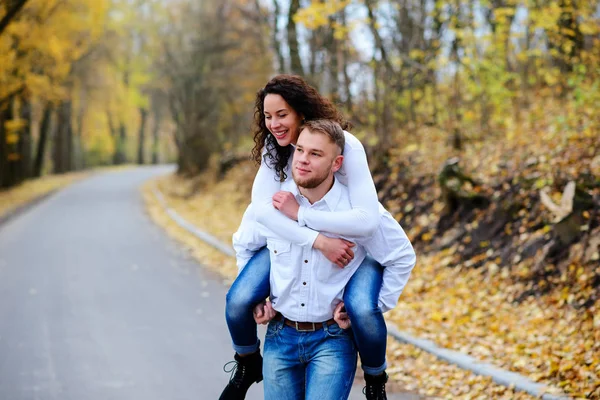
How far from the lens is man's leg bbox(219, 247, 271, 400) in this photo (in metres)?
3.22

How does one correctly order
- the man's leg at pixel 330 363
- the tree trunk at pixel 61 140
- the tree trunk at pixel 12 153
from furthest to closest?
the tree trunk at pixel 61 140, the tree trunk at pixel 12 153, the man's leg at pixel 330 363

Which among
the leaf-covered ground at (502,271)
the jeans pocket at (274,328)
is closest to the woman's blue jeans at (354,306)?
the jeans pocket at (274,328)

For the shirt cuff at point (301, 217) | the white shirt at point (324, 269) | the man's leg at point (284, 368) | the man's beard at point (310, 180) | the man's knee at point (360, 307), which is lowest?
the man's leg at point (284, 368)

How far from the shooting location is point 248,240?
131 inches

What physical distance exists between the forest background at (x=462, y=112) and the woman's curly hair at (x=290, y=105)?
3212 millimetres

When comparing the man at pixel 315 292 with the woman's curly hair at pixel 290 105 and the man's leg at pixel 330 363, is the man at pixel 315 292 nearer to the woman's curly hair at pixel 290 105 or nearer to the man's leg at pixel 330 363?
the man's leg at pixel 330 363

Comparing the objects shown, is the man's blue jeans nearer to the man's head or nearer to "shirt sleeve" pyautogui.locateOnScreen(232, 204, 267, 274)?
"shirt sleeve" pyautogui.locateOnScreen(232, 204, 267, 274)

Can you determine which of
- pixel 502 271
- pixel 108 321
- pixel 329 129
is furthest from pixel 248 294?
pixel 502 271

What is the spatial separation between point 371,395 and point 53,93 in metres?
29.6

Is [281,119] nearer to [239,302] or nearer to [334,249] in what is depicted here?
[334,249]

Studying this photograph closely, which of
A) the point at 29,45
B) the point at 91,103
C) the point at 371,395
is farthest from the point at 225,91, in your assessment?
Answer: the point at 371,395

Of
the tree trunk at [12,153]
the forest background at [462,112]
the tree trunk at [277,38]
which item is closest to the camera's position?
the forest background at [462,112]

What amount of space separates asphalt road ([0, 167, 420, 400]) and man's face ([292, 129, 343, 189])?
10.7 feet

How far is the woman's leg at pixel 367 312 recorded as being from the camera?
117 inches
